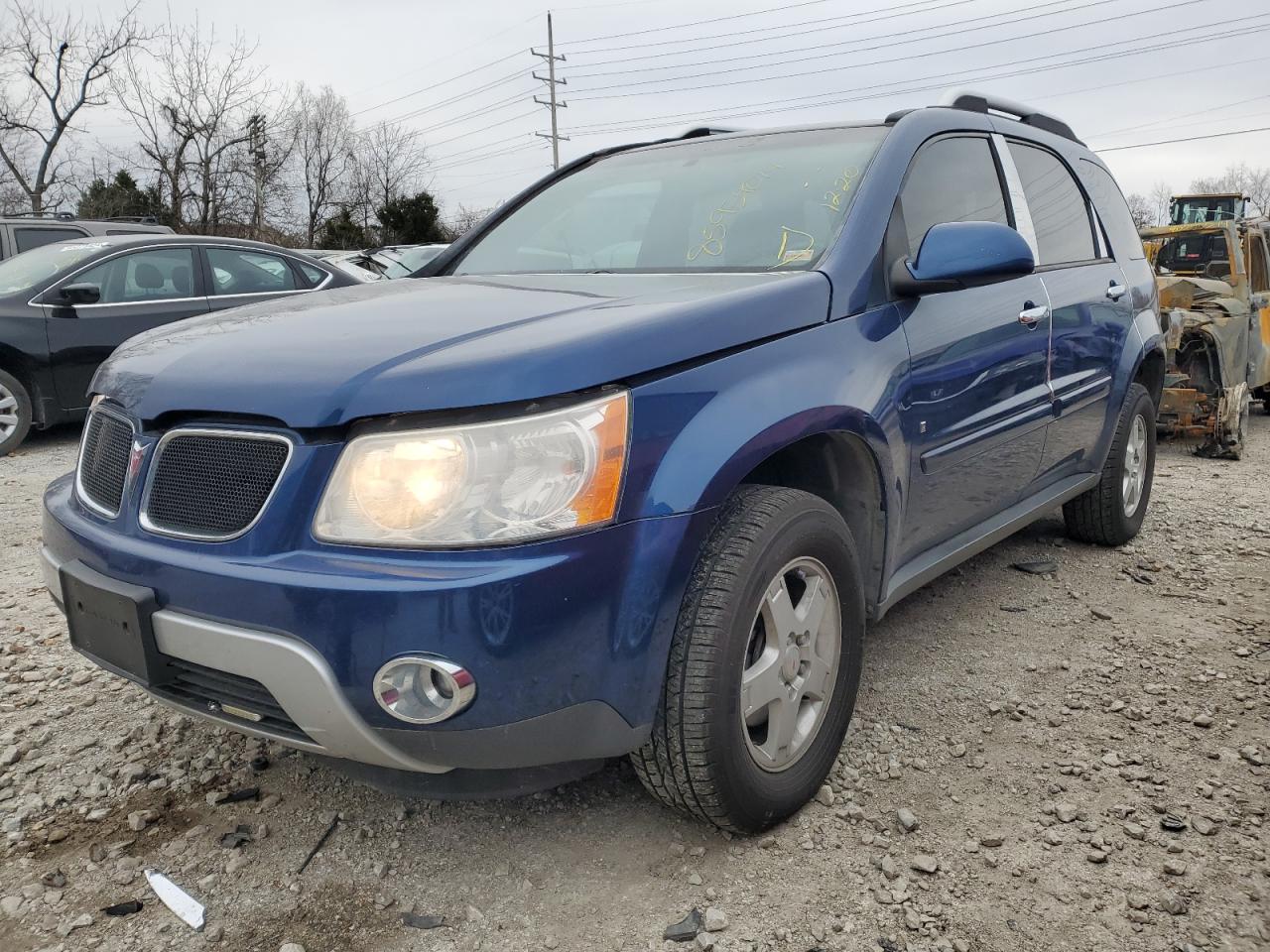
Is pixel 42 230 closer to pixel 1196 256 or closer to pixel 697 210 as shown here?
pixel 697 210

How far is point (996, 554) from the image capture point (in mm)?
4477

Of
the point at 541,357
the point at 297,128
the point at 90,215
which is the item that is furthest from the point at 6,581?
the point at 297,128

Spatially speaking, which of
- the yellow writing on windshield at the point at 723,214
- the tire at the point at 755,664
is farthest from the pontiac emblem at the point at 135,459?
the yellow writing on windshield at the point at 723,214

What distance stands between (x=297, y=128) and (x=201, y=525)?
48.0m

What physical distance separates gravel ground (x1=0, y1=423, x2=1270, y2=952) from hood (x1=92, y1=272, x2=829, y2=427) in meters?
0.82

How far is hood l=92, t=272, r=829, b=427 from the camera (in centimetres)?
182

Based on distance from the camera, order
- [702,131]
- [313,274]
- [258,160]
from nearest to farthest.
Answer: [702,131]
[313,274]
[258,160]

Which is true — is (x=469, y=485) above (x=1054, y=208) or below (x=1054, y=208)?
below

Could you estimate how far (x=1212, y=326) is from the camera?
7414 millimetres

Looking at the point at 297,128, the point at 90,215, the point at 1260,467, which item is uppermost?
the point at 297,128

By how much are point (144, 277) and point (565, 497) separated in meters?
6.85

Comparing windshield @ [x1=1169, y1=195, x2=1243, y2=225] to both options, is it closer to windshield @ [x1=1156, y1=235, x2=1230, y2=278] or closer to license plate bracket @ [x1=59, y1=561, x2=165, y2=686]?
windshield @ [x1=1156, y1=235, x2=1230, y2=278]

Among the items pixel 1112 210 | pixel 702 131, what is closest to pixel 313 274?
pixel 702 131

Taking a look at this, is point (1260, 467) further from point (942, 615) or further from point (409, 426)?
point (409, 426)
